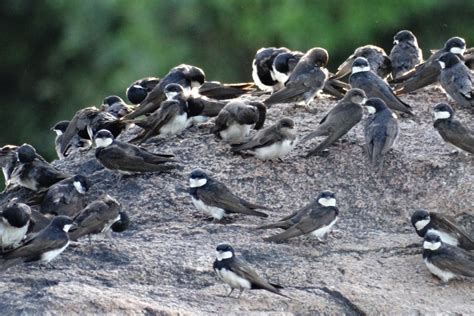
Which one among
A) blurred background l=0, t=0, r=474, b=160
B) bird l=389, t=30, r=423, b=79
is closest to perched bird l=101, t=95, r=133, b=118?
bird l=389, t=30, r=423, b=79

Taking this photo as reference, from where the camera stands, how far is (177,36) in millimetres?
29359

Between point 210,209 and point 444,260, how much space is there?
206 centimetres

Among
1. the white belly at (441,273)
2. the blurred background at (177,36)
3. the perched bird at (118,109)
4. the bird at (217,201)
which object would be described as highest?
the bird at (217,201)

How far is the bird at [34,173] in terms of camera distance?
15.8 m

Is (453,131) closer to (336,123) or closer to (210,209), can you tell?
(336,123)

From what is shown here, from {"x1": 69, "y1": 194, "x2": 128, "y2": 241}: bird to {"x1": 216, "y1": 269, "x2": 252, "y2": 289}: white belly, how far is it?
1.42 meters

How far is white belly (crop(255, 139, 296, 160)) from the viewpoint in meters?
15.5

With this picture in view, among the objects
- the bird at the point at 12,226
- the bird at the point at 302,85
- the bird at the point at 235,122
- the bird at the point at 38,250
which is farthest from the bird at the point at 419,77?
the bird at the point at 38,250

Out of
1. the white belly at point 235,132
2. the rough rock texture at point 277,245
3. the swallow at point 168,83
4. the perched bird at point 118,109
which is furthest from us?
the perched bird at point 118,109

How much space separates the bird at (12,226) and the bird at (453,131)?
3868 mm

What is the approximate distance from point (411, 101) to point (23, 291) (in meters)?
5.53

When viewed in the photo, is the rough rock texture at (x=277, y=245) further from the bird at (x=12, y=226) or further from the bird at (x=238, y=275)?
the bird at (x=12, y=226)

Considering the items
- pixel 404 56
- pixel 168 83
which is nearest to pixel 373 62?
pixel 404 56

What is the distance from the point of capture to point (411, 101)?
17.1m
